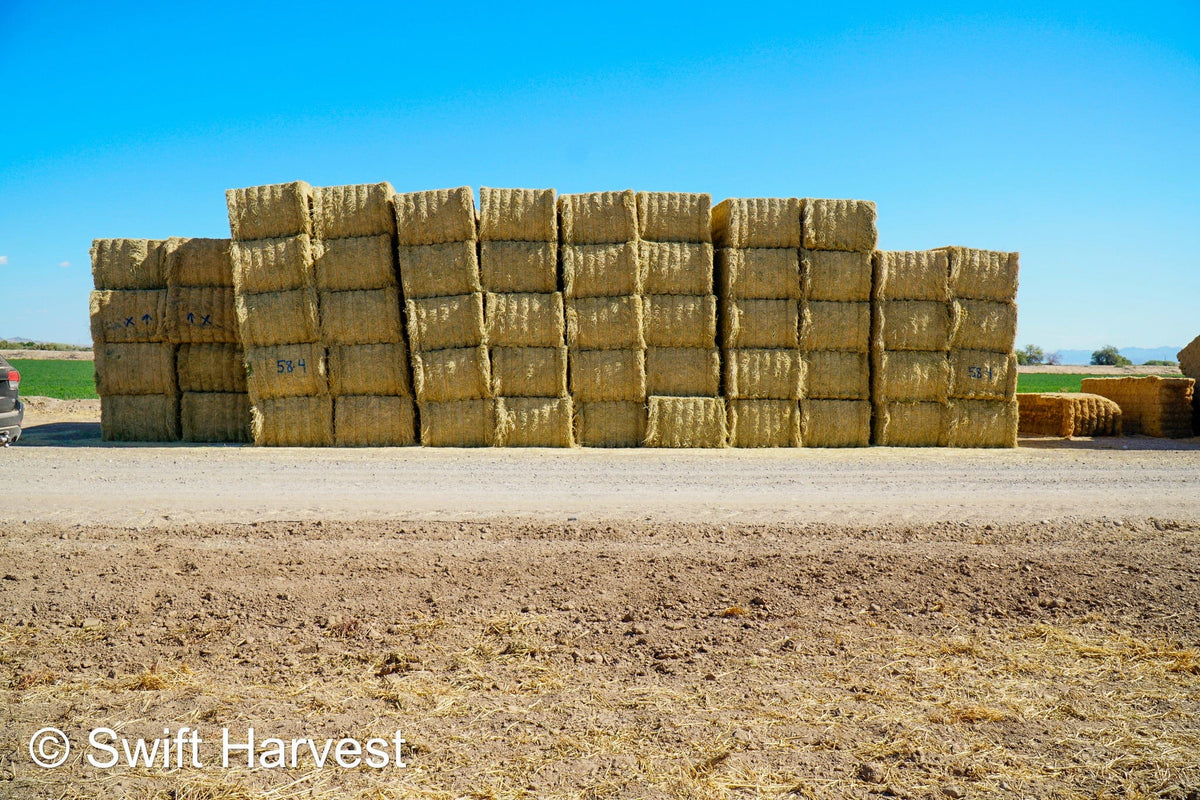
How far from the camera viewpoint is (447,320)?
45.1 feet

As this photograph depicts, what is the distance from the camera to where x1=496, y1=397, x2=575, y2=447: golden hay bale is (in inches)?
543

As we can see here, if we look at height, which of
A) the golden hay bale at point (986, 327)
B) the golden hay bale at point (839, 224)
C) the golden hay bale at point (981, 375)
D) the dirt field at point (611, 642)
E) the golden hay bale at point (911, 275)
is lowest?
the dirt field at point (611, 642)

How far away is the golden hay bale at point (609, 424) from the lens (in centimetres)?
1405

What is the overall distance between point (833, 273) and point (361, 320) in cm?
891

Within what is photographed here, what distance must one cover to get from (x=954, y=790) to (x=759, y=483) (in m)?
6.47

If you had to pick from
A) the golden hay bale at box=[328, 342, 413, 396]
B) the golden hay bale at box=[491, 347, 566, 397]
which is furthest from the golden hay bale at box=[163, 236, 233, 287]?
the golden hay bale at box=[491, 347, 566, 397]

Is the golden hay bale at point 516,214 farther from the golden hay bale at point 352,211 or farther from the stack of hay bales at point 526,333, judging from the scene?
the golden hay bale at point 352,211

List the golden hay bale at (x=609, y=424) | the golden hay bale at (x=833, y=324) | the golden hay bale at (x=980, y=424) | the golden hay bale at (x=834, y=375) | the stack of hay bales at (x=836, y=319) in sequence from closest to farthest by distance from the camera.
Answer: the golden hay bale at (x=609, y=424), the stack of hay bales at (x=836, y=319), the golden hay bale at (x=833, y=324), the golden hay bale at (x=834, y=375), the golden hay bale at (x=980, y=424)

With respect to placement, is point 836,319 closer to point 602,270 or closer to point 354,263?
point 602,270

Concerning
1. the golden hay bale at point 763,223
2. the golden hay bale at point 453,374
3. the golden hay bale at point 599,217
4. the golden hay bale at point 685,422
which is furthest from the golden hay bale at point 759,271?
the golden hay bale at point 453,374

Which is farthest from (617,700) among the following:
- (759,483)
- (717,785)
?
(759,483)

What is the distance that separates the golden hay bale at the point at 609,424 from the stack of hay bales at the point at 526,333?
0.31m

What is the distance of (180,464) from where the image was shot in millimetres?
10914

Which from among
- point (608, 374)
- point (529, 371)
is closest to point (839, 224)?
point (608, 374)
